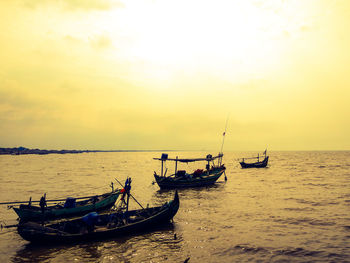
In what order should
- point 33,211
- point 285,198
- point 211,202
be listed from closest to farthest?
point 33,211 < point 211,202 < point 285,198

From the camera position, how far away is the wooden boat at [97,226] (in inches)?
640

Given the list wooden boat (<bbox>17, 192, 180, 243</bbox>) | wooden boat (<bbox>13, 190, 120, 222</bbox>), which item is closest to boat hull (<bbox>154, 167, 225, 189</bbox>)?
wooden boat (<bbox>13, 190, 120, 222</bbox>)

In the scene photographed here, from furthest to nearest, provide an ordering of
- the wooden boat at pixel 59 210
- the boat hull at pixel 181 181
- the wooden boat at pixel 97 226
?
the boat hull at pixel 181 181, the wooden boat at pixel 59 210, the wooden boat at pixel 97 226

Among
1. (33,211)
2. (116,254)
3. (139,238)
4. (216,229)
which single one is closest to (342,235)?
(216,229)

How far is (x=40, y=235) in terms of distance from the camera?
16188mm

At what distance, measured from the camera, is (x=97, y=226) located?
18375mm

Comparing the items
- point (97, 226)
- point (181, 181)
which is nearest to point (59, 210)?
point (97, 226)

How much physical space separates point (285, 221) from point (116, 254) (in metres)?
14.1

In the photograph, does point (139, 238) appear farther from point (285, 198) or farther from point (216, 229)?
point (285, 198)

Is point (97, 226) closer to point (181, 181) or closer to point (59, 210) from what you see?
point (59, 210)

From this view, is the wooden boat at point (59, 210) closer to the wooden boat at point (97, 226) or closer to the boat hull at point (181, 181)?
the wooden boat at point (97, 226)

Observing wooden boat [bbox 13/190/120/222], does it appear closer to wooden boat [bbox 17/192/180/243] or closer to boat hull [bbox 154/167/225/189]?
wooden boat [bbox 17/192/180/243]

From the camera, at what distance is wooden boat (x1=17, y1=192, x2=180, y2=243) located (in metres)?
16.3

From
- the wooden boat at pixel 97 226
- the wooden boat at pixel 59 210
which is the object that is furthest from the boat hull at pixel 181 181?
the wooden boat at pixel 97 226
